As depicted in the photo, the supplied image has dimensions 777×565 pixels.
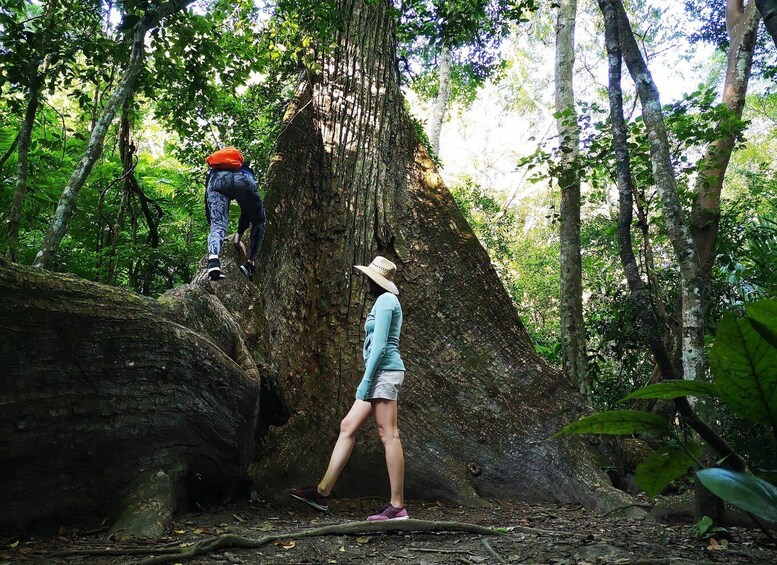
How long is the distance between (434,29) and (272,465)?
23.4ft

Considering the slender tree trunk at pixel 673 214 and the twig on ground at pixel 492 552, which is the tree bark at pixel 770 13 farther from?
the twig on ground at pixel 492 552

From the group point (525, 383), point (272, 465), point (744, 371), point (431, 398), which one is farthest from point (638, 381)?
point (744, 371)

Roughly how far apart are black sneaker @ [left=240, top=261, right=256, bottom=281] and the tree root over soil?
2447 millimetres

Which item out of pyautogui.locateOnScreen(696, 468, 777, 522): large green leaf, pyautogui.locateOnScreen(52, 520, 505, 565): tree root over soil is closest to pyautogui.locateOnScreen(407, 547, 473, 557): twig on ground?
pyautogui.locateOnScreen(52, 520, 505, 565): tree root over soil

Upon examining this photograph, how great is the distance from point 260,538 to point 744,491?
2.45 meters

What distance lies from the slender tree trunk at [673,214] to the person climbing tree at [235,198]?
3.08 metres

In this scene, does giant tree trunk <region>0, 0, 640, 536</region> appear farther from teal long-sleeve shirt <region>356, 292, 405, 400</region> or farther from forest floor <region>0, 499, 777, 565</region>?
teal long-sleeve shirt <region>356, 292, 405, 400</region>

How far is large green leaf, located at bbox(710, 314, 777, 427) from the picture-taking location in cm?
140

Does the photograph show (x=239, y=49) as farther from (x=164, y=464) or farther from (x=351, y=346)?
(x=164, y=464)

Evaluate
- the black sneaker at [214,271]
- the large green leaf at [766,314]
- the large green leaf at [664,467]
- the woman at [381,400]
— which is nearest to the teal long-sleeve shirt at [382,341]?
the woman at [381,400]

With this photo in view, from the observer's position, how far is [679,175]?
24.7 feet

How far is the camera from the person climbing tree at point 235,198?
5.19m

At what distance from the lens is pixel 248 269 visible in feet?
17.1

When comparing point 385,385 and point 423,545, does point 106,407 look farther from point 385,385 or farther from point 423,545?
point 423,545
